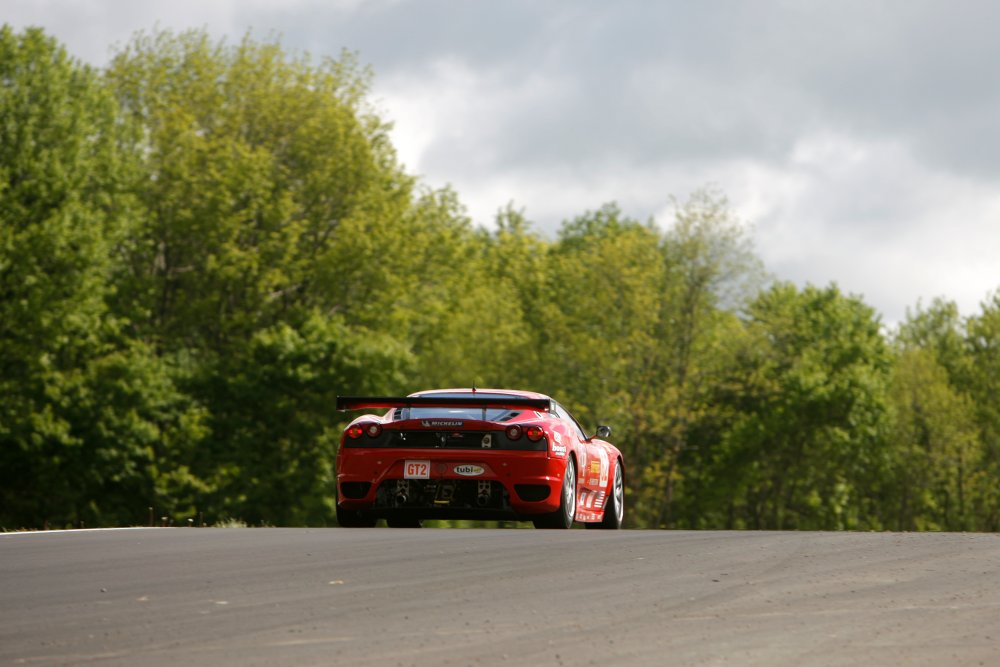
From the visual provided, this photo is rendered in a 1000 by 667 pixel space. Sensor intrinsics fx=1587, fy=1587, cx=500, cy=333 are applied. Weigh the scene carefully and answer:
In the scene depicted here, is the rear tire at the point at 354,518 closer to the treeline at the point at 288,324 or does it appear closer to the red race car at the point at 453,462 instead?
the red race car at the point at 453,462

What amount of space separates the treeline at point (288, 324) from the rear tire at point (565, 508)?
89.9ft

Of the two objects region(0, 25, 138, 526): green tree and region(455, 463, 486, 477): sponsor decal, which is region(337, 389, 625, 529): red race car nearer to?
region(455, 463, 486, 477): sponsor decal

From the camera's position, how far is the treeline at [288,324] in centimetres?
4206

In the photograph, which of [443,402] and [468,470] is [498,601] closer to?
[468,470]

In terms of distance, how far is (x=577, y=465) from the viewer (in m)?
14.7

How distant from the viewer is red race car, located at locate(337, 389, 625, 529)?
13.7 m

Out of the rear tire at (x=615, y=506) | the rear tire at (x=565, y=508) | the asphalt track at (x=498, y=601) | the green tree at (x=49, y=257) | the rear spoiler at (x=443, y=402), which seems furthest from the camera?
the green tree at (x=49, y=257)

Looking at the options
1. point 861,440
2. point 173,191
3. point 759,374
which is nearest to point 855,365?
point 861,440

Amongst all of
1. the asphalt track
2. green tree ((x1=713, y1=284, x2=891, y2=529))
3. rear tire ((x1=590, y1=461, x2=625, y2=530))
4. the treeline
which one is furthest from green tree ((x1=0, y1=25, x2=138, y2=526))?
the asphalt track

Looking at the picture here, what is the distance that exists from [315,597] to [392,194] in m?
43.5

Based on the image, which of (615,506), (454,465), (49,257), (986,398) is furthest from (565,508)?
(986,398)

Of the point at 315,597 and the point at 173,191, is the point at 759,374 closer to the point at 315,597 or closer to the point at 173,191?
the point at 173,191

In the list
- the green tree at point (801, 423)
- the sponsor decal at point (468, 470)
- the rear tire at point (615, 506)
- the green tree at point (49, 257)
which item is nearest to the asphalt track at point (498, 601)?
the sponsor decal at point (468, 470)

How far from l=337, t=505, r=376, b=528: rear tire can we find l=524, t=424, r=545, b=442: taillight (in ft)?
5.53
